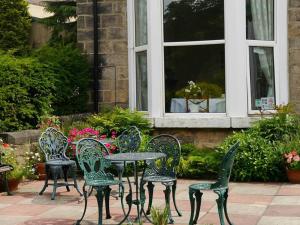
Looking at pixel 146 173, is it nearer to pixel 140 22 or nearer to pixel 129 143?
pixel 129 143

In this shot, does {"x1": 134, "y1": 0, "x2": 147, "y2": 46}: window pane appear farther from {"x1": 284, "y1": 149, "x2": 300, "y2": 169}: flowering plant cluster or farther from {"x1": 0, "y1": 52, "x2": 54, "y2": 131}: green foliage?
{"x1": 284, "y1": 149, "x2": 300, "y2": 169}: flowering plant cluster

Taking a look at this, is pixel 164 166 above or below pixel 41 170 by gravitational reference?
above

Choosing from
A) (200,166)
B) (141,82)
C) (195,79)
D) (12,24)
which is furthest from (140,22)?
(12,24)

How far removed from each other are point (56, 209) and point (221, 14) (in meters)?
4.94

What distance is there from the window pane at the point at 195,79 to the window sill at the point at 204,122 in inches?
10.0

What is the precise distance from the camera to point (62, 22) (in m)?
18.3

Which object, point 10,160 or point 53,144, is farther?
point 10,160

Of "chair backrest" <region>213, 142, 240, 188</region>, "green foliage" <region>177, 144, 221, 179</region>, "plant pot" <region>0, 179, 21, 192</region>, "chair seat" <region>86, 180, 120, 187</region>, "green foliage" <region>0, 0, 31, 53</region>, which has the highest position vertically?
"green foliage" <region>0, 0, 31, 53</region>

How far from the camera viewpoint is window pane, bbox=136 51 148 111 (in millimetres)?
11516

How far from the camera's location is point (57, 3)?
725 inches

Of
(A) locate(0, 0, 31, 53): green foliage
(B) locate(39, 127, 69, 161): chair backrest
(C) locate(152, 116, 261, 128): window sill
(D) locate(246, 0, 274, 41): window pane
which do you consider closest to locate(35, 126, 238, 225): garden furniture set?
(B) locate(39, 127, 69, 161): chair backrest

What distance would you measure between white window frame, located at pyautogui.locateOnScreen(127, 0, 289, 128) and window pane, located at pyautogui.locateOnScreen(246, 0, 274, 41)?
0.33 ft

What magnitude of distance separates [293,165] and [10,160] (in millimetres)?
4524

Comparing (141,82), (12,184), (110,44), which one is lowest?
(12,184)
